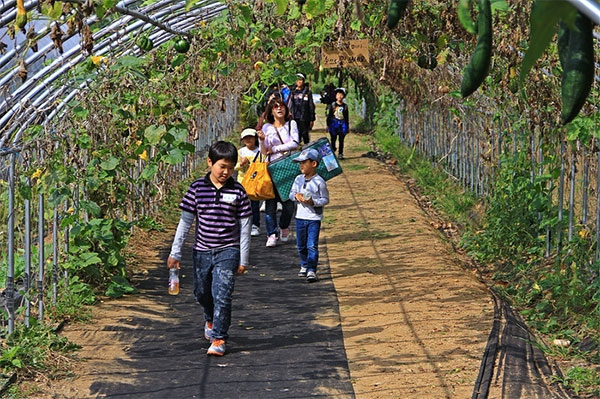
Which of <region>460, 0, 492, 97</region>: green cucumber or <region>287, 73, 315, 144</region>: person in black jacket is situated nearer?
<region>460, 0, 492, 97</region>: green cucumber

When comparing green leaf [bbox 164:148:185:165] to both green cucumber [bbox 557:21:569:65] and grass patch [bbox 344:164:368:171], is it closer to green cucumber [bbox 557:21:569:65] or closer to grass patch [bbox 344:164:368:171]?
→ green cucumber [bbox 557:21:569:65]

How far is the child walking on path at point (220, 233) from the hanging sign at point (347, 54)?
2.98 metres

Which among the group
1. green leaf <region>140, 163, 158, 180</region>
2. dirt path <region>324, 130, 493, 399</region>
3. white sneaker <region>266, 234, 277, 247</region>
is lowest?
dirt path <region>324, 130, 493, 399</region>

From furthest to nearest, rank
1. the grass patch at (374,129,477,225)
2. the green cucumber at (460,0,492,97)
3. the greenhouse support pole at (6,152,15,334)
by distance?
the grass patch at (374,129,477,225), the greenhouse support pole at (6,152,15,334), the green cucumber at (460,0,492,97)

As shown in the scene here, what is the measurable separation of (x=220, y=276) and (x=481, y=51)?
5080mm

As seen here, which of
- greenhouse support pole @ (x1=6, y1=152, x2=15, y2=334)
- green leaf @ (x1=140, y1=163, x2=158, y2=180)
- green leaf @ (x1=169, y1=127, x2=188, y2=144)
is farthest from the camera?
green leaf @ (x1=140, y1=163, x2=158, y2=180)

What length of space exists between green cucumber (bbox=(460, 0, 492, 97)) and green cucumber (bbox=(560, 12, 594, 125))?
0.59ft

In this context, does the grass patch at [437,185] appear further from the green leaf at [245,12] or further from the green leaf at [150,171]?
the green leaf at [245,12]

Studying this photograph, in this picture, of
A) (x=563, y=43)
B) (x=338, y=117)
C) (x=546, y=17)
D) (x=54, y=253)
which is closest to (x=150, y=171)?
(x=54, y=253)

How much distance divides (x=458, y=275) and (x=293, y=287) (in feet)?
5.10

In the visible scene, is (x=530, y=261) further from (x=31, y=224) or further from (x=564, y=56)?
(x=564, y=56)

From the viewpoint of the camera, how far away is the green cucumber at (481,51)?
1.93 metres

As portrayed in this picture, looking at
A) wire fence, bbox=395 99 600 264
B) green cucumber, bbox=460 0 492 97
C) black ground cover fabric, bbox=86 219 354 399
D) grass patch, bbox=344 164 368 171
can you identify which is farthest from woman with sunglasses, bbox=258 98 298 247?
green cucumber, bbox=460 0 492 97

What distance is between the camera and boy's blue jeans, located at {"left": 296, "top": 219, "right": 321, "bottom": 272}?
9.58m
